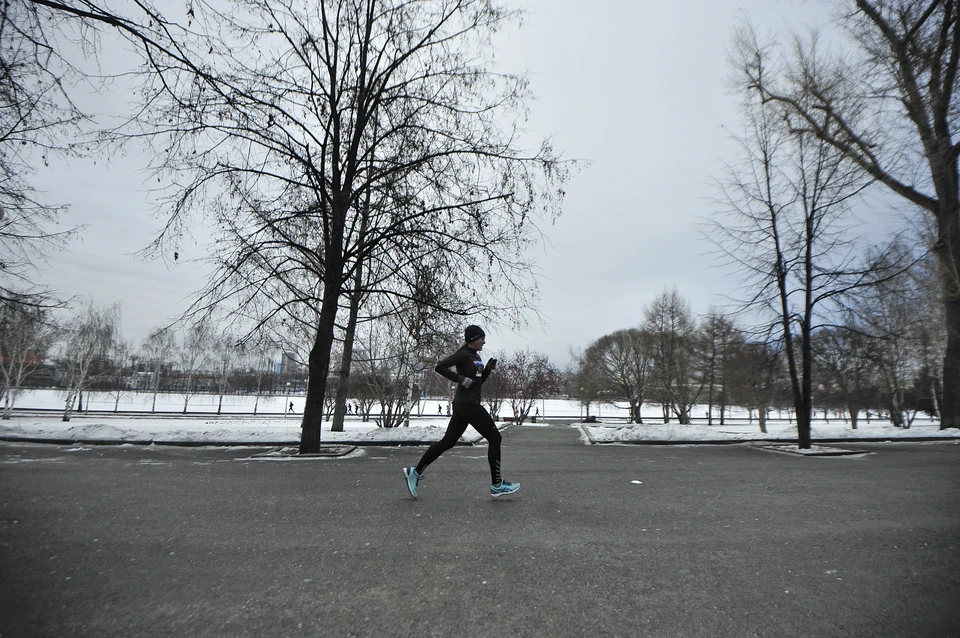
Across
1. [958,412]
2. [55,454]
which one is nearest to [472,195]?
[55,454]

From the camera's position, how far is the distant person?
5277 mm

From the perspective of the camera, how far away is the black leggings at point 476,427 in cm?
529

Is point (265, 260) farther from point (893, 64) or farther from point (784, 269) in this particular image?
point (784, 269)

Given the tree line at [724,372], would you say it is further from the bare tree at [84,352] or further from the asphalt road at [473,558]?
the bare tree at [84,352]

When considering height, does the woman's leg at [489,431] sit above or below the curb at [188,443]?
above

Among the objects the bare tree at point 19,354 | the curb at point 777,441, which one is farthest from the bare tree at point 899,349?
the bare tree at point 19,354

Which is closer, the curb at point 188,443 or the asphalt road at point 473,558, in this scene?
→ the asphalt road at point 473,558

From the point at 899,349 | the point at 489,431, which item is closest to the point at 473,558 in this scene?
the point at 489,431

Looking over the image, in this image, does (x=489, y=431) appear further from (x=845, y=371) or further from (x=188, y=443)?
(x=845, y=371)

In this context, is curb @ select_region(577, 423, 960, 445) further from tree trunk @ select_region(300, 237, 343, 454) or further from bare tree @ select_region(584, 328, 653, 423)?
bare tree @ select_region(584, 328, 653, 423)

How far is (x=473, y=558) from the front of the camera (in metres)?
3.16

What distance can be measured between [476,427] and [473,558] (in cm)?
227

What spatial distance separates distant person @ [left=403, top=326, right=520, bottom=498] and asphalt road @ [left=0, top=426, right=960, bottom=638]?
0.29 metres

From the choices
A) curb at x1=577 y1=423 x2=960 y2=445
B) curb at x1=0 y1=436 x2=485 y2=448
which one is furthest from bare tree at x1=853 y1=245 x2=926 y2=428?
curb at x1=0 y1=436 x2=485 y2=448
